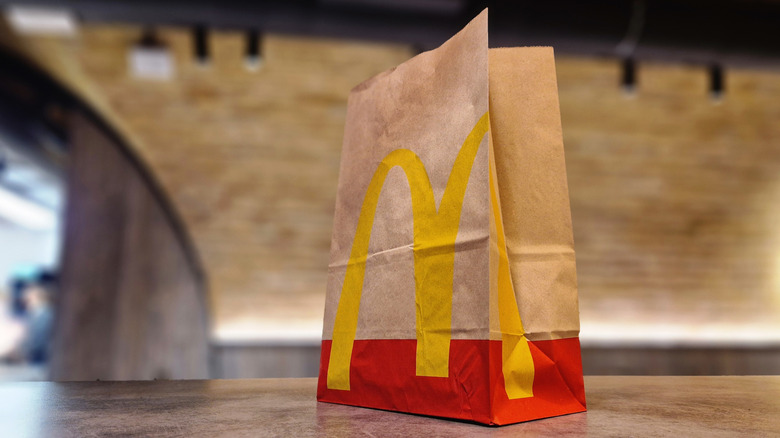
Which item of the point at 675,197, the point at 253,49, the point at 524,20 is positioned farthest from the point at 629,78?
the point at 253,49

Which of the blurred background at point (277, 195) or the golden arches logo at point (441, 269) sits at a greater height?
the blurred background at point (277, 195)

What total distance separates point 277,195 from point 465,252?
12.8 ft

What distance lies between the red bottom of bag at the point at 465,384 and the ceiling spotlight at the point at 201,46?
246 centimetres

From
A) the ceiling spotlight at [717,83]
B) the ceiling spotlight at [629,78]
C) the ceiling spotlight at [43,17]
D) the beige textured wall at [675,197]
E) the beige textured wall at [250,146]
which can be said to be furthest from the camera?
the beige textured wall at [675,197]

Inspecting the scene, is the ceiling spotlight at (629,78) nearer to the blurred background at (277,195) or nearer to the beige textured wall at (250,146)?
the blurred background at (277,195)

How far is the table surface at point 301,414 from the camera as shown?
66 cm

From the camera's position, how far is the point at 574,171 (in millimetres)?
4555

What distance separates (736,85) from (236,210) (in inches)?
146

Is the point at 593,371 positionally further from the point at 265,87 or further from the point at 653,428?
Answer: the point at 653,428

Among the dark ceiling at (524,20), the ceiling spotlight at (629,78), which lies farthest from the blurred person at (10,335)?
the ceiling spotlight at (629,78)

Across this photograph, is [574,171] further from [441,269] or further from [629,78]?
[441,269]

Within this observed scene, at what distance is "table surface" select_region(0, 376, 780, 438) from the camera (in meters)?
0.66

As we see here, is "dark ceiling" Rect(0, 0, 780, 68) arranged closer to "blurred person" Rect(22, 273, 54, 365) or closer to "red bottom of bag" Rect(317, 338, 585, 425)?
"red bottom of bag" Rect(317, 338, 585, 425)

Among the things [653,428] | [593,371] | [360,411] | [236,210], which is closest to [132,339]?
[236,210]
